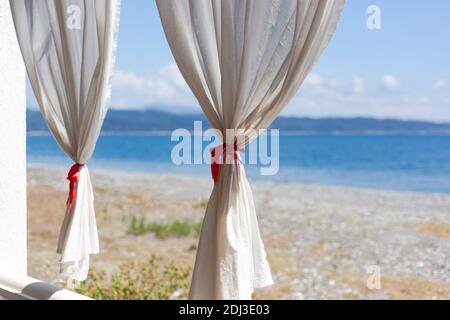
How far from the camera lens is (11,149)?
7.98ft

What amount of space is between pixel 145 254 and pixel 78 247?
10276 millimetres

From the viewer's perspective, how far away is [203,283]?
60.7 inches

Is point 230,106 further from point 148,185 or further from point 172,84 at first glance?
point 172,84

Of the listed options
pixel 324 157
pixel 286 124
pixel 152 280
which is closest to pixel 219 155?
pixel 152 280

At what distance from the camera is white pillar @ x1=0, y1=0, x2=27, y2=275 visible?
2396 millimetres

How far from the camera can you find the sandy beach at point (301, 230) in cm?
1167

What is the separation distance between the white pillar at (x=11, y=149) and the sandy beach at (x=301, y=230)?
782 cm

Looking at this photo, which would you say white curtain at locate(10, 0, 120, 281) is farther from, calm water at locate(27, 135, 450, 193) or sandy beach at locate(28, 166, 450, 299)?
calm water at locate(27, 135, 450, 193)

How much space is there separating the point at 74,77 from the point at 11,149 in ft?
1.84

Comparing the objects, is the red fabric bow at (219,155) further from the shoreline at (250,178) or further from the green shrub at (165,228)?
the shoreline at (250,178)

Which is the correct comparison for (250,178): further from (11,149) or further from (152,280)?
(11,149)

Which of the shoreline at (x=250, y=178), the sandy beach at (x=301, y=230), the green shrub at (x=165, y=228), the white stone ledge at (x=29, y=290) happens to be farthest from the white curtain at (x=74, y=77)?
the shoreline at (x=250, y=178)

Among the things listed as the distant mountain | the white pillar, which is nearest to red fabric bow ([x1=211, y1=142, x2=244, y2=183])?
the white pillar
